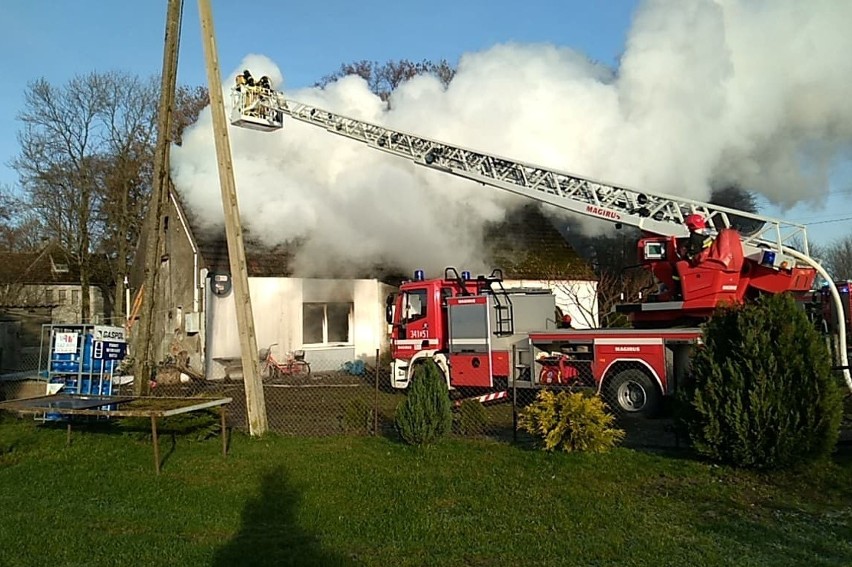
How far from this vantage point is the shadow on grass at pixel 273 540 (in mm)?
5145

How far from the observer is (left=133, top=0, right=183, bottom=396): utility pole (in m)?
11.1

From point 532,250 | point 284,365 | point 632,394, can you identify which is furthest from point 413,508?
point 532,250

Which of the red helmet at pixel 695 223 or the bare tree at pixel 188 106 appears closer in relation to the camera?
the red helmet at pixel 695 223

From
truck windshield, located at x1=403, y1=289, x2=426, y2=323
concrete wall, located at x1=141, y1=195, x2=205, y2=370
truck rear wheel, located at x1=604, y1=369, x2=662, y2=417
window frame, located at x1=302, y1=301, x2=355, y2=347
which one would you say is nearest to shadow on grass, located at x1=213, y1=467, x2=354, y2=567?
truck rear wheel, located at x1=604, y1=369, x2=662, y2=417

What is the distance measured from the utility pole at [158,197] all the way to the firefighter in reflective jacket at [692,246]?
8325 mm

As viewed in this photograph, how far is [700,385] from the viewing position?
7.88 metres

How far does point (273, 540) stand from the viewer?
5633 mm

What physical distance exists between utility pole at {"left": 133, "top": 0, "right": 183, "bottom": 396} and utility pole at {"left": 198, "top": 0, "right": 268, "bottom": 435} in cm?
86

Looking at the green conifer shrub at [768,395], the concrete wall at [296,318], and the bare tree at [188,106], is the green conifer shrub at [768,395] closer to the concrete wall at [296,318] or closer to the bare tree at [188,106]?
the concrete wall at [296,318]

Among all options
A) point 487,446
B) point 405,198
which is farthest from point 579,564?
point 405,198

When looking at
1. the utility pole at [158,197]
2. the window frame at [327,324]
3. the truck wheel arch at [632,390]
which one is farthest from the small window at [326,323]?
the truck wheel arch at [632,390]

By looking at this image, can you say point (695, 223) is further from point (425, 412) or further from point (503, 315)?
point (425, 412)

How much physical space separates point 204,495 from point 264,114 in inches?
484

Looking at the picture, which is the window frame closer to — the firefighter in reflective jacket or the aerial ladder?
the aerial ladder
